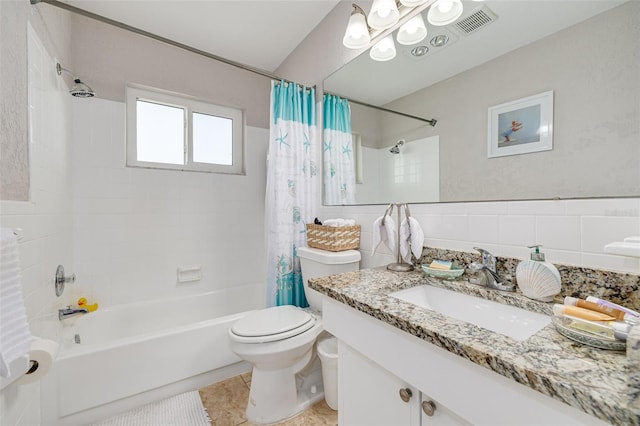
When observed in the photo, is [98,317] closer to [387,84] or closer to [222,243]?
[222,243]

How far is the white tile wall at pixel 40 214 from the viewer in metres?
0.92

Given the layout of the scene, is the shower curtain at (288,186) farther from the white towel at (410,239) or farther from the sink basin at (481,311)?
the sink basin at (481,311)

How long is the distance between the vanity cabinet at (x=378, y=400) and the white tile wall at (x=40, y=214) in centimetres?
105

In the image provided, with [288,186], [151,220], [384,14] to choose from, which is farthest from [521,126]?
[151,220]

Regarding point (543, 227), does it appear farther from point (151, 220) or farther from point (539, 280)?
point (151, 220)

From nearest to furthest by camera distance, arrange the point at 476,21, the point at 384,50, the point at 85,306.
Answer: the point at 476,21, the point at 384,50, the point at 85,306

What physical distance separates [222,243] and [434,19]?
2.13m

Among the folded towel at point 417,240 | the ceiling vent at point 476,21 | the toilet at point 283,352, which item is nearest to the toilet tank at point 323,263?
the toilet at point 283,352

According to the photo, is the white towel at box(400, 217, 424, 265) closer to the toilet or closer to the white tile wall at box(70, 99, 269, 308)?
the toilet

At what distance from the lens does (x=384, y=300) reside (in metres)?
0.75

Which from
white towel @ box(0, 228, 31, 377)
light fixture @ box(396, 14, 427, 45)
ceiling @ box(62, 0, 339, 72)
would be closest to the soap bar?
light fixture @ box(396, 14, 427, 45)

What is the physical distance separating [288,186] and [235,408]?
1.32m

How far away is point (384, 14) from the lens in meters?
1.23

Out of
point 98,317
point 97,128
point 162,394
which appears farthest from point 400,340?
point 97,128
